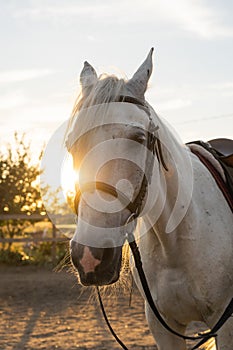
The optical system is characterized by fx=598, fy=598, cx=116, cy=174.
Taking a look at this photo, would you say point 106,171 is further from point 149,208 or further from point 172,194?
point 172,194

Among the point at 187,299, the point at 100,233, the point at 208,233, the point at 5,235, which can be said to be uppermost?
the point at 100,233

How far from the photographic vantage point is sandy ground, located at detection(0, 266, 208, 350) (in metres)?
6.43

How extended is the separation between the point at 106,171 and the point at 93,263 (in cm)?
38

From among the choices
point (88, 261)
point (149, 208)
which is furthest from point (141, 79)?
point (88, 261)

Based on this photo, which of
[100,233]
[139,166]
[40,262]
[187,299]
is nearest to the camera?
[100,233]

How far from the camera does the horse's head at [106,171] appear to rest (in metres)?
2.39

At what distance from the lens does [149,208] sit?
2.87 m

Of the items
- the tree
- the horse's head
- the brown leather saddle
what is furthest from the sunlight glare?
the tree

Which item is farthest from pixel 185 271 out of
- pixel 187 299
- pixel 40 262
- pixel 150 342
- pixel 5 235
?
pixel 5 235

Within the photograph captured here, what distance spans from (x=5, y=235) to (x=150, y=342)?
1167cm

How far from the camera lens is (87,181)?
246 centimetres

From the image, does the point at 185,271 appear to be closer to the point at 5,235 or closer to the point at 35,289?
the point at 35,289

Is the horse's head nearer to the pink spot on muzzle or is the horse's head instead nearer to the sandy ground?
the pink spot on muzzle

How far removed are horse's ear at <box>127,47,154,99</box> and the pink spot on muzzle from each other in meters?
0.78
